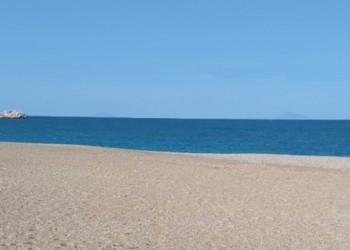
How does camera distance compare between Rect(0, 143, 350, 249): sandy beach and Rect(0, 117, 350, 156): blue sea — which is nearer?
Rect(0, 143, 350, 249): sandy beach

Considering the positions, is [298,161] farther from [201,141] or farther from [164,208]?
[201,141]

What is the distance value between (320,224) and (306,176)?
10248 millimetres

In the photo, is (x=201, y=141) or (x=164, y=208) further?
(x=201, y=141)

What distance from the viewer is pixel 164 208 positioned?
48.4 feet

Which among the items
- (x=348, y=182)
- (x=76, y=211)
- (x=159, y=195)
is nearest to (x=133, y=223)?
(x=76, y=211)

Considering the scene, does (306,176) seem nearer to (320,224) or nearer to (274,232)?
(320,224)

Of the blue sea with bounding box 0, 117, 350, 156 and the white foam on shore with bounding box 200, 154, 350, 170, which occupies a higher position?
the blue sea with bounding box 0, 117, 350, 156

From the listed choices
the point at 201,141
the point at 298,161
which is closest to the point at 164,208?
the point at 298,161

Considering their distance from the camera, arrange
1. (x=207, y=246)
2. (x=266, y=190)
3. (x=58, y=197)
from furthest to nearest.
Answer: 1. (x=266, y=190)
2. (x=58, y=197)
3. (x=207, y=246)

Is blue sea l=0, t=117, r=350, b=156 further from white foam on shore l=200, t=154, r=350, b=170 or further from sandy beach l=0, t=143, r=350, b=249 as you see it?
sandy beach l=0, t=143, r=350, b=249

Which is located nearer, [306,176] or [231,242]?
[231,242]

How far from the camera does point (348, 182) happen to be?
2245cm

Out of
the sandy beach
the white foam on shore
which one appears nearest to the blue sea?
the white foam on shore

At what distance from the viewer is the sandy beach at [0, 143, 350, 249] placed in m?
11.3
